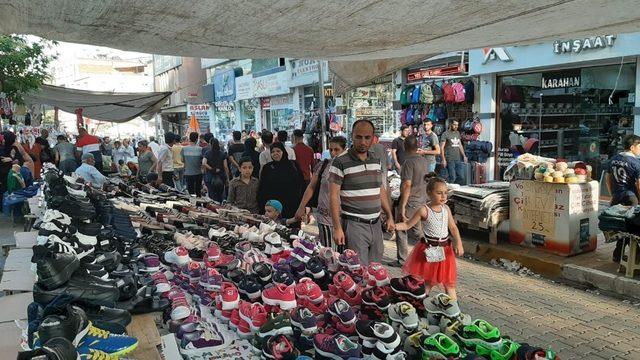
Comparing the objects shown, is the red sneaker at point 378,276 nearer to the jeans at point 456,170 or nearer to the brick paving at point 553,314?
the brick paving at point 553,314

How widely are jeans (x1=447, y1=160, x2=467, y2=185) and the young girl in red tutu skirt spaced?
296 inches

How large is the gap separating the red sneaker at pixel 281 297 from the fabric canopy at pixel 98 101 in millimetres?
11580

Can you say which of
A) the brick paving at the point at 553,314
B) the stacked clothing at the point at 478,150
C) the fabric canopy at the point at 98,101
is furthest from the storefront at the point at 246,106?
the brick paving at the point at 553,314

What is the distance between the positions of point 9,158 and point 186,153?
12.6ft

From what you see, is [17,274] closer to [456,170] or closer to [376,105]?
[456,170]

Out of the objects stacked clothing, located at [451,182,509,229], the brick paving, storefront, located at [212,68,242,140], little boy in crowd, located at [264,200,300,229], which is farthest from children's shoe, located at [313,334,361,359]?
storefront, located at [212,68,242,140]

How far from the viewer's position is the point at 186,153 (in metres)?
10.5

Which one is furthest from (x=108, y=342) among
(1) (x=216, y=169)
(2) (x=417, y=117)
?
(2) (x=417, y=117)

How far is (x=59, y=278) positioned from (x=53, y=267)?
0.06m

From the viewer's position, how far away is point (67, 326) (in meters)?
1.93

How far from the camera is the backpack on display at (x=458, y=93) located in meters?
12.8

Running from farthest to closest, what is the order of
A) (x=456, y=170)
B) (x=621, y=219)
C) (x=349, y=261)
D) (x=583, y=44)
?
(x=456, y=170), (x=583, y=44), (x=621, y=219), (x=349, y=261)

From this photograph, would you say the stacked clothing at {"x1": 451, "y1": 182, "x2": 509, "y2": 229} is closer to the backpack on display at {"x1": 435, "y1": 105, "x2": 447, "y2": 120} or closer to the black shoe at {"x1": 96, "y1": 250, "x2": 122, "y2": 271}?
the black shoe at {"x1": 96, "y1": 250, "x2": 122, "y2": 271}

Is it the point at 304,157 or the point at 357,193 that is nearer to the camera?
the point at 357,193
